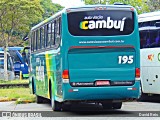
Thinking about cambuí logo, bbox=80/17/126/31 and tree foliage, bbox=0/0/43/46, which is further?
tree foliage, bbox=0/0/43/46

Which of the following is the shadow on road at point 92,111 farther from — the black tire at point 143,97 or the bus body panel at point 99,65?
the black tire at point 143,97

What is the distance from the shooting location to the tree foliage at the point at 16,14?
3959 cm

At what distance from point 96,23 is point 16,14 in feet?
83.1

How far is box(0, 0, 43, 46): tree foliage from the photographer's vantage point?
39594 mm

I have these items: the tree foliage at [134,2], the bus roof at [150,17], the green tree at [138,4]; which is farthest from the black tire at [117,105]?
the green tree at [138,4]

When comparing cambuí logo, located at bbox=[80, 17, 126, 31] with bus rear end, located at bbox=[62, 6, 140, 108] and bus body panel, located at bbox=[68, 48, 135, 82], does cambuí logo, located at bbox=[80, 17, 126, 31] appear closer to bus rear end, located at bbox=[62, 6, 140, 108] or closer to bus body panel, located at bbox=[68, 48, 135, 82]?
bus rear end, located at bbox=[62, 6, 140, 108]

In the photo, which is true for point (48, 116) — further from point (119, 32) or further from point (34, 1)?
point (34, 1)

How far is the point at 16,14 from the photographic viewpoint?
4034 centimetres

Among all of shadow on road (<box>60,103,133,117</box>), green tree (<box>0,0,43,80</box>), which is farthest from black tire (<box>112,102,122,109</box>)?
green tree (<box>0,0,43,80</box>)

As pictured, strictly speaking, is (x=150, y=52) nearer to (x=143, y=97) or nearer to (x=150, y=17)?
(x=150, y=17)

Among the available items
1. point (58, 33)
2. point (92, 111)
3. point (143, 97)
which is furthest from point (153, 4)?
point (58, 33)

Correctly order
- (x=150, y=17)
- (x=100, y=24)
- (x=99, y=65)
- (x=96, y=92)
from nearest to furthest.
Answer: (x=96, y=92) < (x=99, y=65) < (x=100, y=24) < (x=150, y=17)

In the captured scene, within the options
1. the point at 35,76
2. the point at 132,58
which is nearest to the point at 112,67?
the point at 132,58

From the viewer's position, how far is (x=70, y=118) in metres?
15.5
